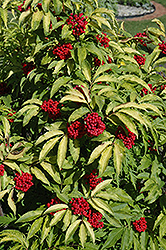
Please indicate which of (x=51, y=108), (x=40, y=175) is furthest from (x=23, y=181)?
(x=51, y=108)

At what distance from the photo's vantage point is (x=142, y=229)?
1.95 m

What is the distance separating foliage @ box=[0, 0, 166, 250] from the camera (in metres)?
1.54

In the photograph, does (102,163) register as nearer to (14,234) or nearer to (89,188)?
(89,188)

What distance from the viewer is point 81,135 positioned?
153 centimetres

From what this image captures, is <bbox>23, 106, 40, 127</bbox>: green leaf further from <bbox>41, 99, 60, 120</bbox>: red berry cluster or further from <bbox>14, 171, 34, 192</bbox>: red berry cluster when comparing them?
<bbox>14, 171, 34, 192</bbox>: red berry cluster

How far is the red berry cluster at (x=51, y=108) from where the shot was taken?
170 cm

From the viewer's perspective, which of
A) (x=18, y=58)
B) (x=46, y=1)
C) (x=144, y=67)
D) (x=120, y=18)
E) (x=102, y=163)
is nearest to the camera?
(x=102, y=163)

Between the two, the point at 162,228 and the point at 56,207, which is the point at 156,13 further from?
the point at 56,207

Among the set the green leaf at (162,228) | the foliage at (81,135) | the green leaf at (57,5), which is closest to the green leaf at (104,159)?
the foliage at (81,135)

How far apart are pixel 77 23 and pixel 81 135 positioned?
684 millimetres

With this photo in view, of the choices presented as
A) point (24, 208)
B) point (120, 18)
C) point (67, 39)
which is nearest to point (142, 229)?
point (24, 208)

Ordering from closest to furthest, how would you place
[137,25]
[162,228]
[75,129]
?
[75,129], [162,228], [137,25]

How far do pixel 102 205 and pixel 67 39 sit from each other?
1081 mm

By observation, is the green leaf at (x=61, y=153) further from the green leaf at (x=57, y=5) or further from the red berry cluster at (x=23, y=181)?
the green leaf at (x=57, y=5)
